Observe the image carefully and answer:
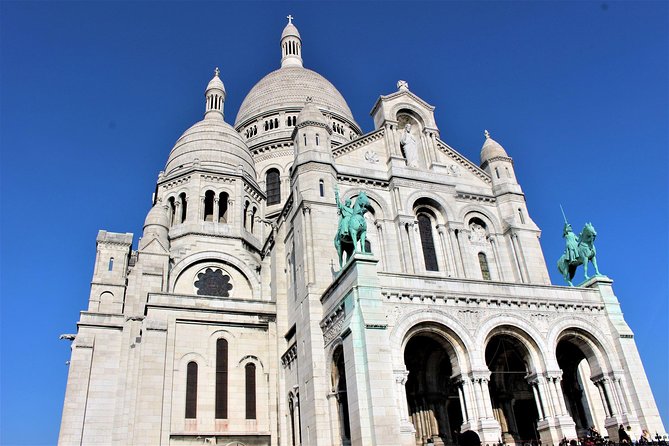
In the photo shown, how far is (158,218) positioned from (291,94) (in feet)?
82.1

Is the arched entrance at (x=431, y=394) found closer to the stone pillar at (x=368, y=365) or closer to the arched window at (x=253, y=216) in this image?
the stone pillar at (x=368, y=365)

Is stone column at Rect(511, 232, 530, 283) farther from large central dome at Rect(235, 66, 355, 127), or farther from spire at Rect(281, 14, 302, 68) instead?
spire at Rect(281, 14, 302, 68)

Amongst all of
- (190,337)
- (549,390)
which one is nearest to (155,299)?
(190,337)

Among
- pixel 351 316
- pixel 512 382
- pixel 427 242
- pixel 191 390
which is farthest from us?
pixel 427 242

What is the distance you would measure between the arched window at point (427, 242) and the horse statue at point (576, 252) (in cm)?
680

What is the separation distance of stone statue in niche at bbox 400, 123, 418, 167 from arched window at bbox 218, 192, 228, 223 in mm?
14220

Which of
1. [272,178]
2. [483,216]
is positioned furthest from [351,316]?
[272,178]

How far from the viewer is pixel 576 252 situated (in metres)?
30.8

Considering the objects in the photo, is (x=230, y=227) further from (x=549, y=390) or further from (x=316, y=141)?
(x=549, y=390)

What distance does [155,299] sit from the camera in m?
32.7

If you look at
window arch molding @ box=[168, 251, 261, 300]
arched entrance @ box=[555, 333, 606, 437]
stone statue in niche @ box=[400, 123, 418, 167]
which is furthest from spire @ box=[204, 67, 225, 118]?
arched entrance @ box=[555, 333, 606, 437]

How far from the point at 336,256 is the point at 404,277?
5.24 m

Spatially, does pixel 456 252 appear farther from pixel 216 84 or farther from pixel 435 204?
pixel 216 84

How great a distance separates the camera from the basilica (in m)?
24.8
